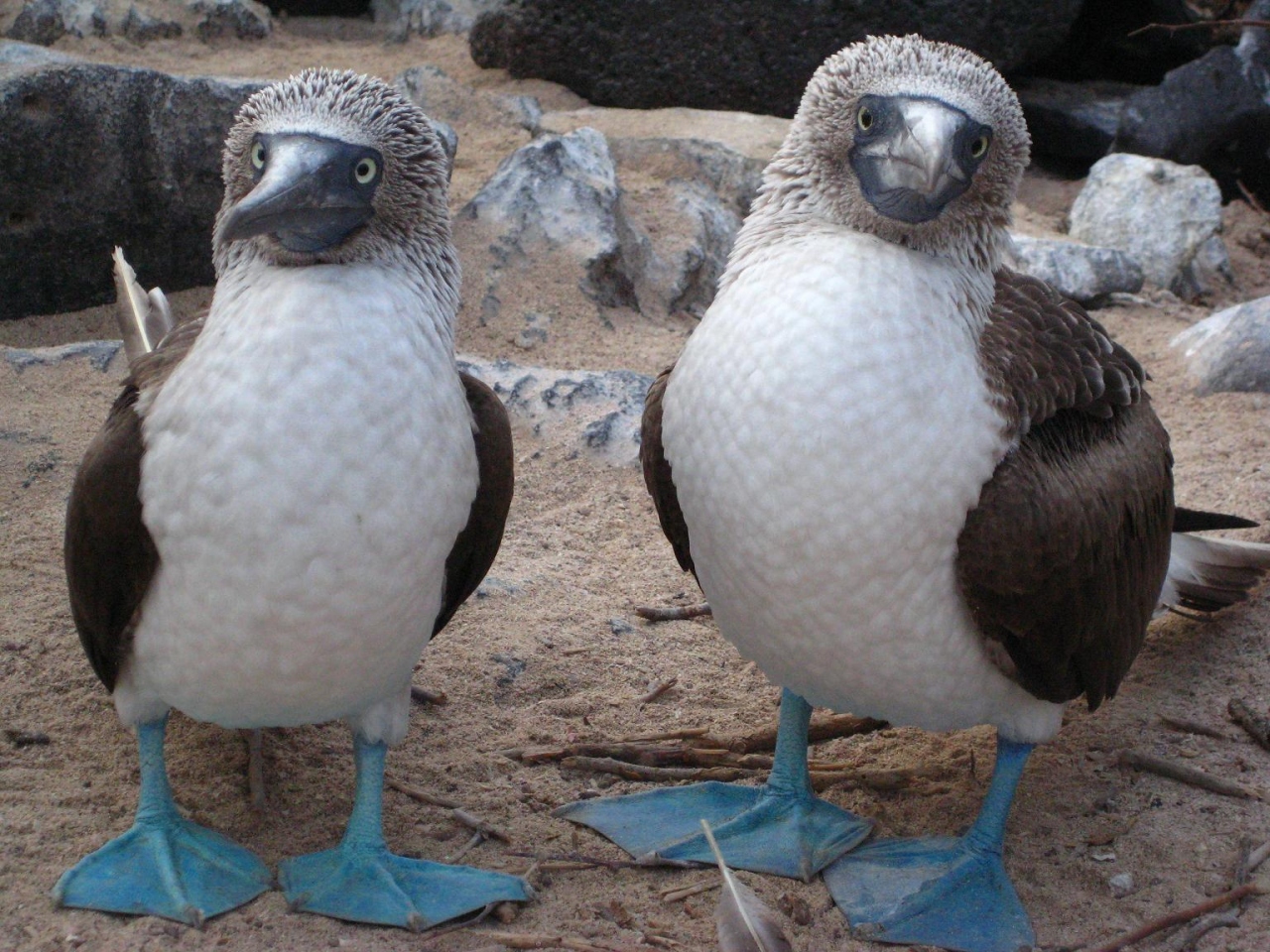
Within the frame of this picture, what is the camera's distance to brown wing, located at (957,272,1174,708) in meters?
2.86

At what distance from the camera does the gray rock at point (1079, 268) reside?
723 centimetres

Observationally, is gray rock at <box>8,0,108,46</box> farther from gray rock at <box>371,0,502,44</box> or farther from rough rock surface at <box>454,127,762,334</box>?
rough rock surface at <box>454,127,762,334</box>

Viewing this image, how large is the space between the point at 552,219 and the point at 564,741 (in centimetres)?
323

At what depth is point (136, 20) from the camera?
8422 millimetres

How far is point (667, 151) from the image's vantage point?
742 centimetres

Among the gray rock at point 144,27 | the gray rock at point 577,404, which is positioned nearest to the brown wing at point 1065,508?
the gray rock at point 577,404

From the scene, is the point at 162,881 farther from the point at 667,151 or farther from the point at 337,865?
the point at 667,151

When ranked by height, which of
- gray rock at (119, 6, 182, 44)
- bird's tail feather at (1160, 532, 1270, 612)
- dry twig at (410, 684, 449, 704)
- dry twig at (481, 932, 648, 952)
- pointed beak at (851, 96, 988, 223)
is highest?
pointed beak at (851, 96, 988, 223)

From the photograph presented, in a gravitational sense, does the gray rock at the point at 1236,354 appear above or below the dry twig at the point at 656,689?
above

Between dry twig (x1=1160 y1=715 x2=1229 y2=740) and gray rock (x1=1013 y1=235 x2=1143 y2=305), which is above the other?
gray rock (x1=1013 y1=235 x2=1143 y2=305)

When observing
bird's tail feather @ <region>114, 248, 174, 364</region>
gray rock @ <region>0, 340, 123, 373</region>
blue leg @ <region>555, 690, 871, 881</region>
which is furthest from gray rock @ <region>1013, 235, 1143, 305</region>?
bird's tail feather @ <region>114, 248, 174, 364</region>

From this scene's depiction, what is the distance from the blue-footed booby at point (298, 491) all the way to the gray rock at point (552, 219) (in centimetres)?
314

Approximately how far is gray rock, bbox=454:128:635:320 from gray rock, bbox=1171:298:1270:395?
2635mm

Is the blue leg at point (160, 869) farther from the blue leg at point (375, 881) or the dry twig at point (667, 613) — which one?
the dry twig at point (667, 613)
